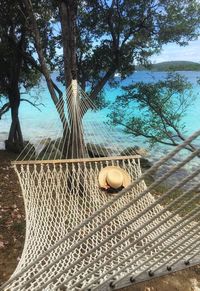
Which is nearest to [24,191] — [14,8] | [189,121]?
[14,8]

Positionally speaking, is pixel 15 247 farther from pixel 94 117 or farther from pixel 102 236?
pixel 94 117

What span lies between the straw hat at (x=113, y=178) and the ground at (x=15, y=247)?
41.4 inches

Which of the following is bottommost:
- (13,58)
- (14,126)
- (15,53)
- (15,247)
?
(14,126)

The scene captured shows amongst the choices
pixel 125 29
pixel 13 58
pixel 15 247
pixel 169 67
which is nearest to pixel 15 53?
pixel 13 58

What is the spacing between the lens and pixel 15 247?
4172mm

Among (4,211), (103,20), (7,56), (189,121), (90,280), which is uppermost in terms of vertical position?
(103,20)

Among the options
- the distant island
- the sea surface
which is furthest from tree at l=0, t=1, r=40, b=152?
the distant island

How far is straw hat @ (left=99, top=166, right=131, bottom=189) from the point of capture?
400cm

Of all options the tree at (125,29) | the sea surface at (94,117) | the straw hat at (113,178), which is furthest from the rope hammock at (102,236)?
the sea surface at (94,117)

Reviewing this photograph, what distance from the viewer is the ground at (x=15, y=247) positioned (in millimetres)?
3574

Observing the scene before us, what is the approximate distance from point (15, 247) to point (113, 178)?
1.39 metres

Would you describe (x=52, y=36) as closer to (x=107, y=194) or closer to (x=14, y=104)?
(x=14, y=104)

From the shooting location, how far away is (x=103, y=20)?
25.5 feet

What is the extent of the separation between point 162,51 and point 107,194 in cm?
522
